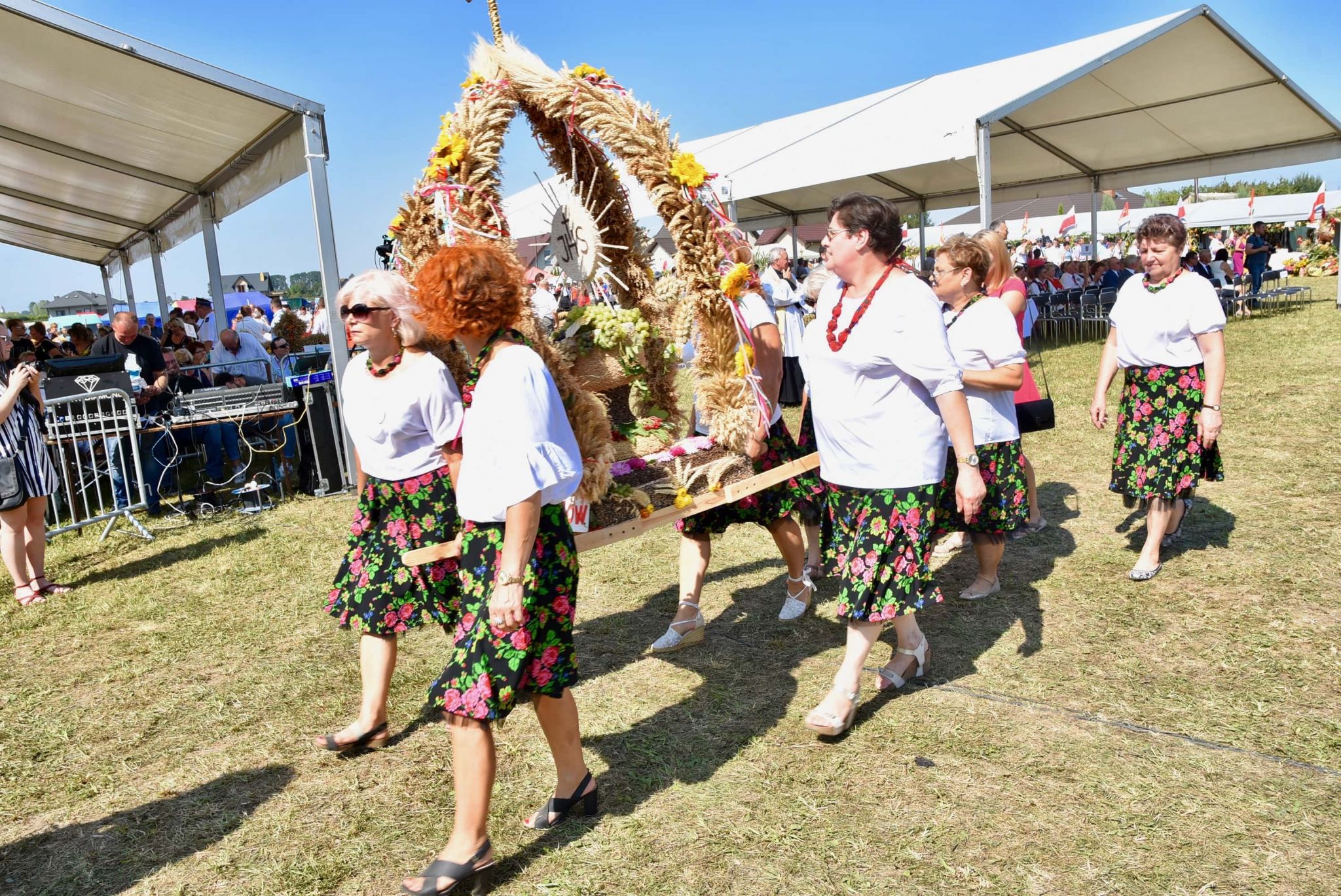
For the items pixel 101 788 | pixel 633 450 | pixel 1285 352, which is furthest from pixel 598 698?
pixel 1285 352

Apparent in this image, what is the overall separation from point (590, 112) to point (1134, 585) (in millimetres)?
3415

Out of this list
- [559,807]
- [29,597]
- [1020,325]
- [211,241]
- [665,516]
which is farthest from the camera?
[211,241]

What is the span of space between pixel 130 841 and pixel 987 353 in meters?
3.72

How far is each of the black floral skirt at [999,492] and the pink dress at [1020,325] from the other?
0.46 meters

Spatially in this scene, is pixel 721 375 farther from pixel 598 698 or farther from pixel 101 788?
pixel 101 788

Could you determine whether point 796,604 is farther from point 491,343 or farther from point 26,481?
point 26,481

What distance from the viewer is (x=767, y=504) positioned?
12.8ft

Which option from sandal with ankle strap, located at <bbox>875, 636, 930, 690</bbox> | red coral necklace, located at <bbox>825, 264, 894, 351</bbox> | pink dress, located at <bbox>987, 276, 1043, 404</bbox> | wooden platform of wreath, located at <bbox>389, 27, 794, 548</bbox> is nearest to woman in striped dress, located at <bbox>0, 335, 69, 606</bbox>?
wooden platform of wreath, located at <bbox>389, 27, 794, 548</bbox>

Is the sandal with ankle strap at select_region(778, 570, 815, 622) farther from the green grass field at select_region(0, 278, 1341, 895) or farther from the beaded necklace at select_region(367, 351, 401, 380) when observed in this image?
the beaded necklace at select_region(367, 351, 401, 380)

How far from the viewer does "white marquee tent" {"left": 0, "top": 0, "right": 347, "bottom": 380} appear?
6945 mm

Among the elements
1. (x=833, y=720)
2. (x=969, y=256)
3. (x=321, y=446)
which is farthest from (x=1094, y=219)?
(x=833, y=720)

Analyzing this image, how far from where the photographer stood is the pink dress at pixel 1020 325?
14.5 ft

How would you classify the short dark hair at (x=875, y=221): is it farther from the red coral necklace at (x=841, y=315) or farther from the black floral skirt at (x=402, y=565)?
the black floral skirt at (x=402, y=565)

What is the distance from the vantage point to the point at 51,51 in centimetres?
707
